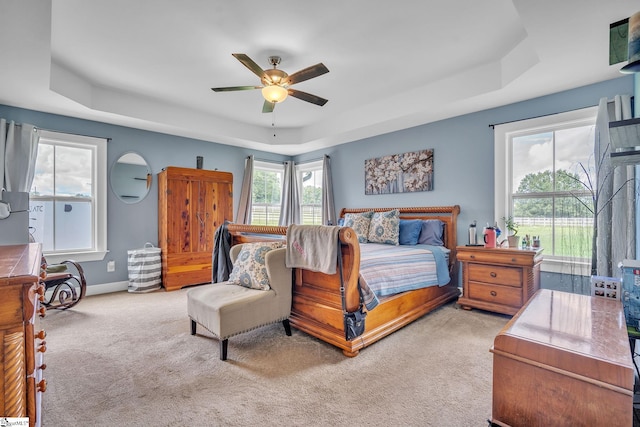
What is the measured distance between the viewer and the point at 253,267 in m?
2.62

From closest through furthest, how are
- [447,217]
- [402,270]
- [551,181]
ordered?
[402,270] < [551,181] < [447,217]

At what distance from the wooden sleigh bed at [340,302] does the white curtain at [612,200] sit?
1.57 meters

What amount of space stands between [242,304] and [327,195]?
11.7 ft

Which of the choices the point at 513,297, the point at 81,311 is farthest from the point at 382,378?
the point at 81,311

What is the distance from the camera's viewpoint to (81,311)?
3.39 metres

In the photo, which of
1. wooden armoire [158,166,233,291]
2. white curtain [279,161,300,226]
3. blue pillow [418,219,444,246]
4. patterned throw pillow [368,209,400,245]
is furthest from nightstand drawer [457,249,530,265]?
wooden armoire [158,166,233,291]

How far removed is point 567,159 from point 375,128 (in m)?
2.37

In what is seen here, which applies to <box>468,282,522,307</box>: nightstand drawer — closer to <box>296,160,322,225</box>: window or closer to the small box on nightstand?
the small box on nightstand

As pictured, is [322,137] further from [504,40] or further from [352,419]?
[352,419]

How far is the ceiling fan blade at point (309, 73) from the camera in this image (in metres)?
2.49

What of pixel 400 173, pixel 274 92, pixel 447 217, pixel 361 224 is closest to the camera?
pixel 274 92

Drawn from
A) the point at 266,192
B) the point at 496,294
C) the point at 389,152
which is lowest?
the point at 496,294

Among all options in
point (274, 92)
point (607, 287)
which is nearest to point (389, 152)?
point (274, 92)

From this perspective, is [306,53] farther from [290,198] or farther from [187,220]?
[290,198]
